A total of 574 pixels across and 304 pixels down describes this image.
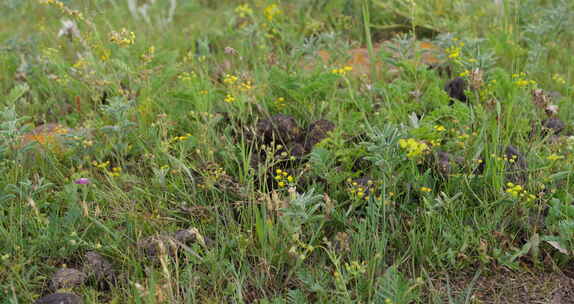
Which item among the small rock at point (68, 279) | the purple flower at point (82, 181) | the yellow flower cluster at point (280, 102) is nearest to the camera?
the small rock at point (68, 279)

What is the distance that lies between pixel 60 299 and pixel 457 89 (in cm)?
225

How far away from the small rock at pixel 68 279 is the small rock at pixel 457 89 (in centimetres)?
211

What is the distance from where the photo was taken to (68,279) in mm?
2049

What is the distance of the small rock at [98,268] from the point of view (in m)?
2.10

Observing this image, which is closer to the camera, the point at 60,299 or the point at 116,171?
the point at 60,299

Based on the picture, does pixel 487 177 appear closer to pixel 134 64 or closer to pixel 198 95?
pixel 198 95

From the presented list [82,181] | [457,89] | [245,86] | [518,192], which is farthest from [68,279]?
[457,89]

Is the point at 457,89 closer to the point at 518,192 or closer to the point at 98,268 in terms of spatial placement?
the point at 518,192

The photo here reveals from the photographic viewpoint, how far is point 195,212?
7.82 feet

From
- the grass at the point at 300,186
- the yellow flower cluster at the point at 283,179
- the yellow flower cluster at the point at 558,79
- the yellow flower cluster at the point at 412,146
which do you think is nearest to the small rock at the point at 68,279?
the grass at the point at 300,186

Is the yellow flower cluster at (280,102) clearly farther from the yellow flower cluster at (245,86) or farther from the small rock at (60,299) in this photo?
the small rock at (60,299)

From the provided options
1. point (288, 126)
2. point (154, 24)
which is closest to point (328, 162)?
point (288, 126)

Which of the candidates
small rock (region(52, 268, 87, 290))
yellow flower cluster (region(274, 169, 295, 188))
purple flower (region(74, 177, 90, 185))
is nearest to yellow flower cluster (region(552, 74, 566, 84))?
yellow flower cluster (region(274, 169, 295, 188))

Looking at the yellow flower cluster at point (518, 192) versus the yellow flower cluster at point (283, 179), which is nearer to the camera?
the yellow flower cluster at point (518, 192)
